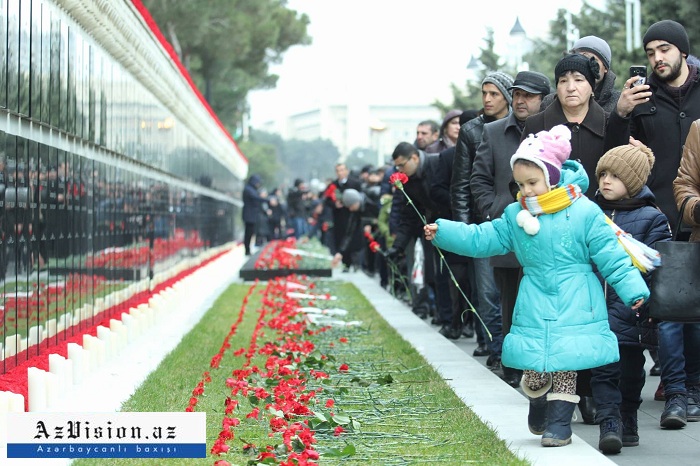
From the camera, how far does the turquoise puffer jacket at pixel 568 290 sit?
7.37 m

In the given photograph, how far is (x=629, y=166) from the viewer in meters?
8.27

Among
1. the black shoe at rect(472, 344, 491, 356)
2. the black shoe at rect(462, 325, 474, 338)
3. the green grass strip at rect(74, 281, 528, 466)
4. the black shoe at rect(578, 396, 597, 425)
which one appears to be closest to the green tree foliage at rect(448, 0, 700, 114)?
the black shoe at rect(462, 325, 474, 338)

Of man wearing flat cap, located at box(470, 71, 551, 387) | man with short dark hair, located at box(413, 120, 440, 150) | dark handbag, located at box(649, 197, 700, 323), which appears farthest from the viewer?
man with short dark hair, located at box(413, 120, 440, 150)

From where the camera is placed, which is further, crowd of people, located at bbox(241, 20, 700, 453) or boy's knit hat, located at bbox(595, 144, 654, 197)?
boy's knit hat, located at bbox(595, 144, 654, 197)

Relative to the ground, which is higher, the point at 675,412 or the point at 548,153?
the point at 548,153

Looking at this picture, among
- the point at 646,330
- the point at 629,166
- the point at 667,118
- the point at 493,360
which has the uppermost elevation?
the point at 667,118

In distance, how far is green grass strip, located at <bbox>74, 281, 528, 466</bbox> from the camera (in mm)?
7277

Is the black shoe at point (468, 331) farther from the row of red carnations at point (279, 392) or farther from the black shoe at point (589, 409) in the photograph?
the black shoe at point (589, 409)

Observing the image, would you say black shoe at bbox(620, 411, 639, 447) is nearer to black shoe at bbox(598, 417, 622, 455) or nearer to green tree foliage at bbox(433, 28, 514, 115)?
black shoe at bbox(598, 417, 622, 455)

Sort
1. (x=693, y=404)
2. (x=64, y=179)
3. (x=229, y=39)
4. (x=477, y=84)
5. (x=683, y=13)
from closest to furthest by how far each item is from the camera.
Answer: (x=693, y=404)
(x=64, y=179)
(x=683, y=13)
(x=229, y=39)
(x=477, y=84)

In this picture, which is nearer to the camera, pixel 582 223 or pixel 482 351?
pixel 582 223

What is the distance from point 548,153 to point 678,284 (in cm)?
94

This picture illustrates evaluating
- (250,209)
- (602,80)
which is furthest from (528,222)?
(250,209)

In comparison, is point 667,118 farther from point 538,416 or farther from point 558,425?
point 558,425
